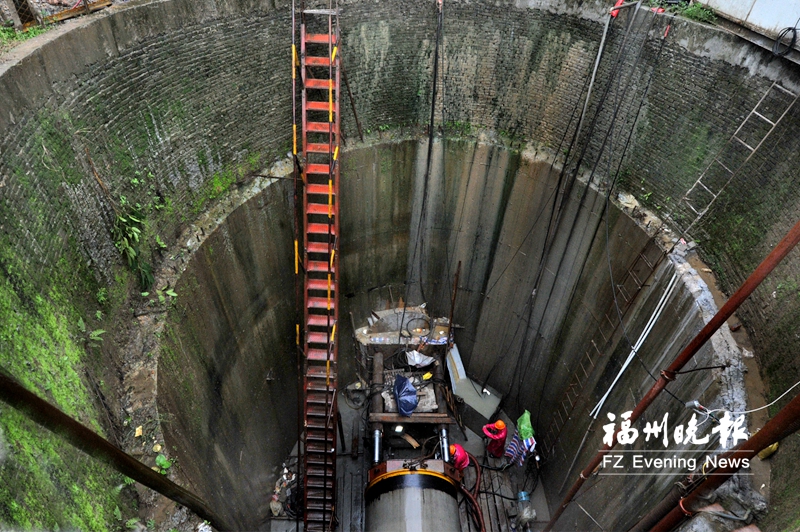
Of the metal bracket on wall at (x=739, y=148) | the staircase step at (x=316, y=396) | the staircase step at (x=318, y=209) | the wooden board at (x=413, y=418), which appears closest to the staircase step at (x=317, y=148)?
the staircase step at (x=318, y=209)

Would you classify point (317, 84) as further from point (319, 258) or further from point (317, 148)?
point (319, 258)

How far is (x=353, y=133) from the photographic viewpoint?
9266 millimetres

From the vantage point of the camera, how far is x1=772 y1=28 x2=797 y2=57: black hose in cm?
611

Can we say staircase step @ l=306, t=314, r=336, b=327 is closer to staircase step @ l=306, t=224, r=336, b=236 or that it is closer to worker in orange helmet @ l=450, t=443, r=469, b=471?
staircase step @ l=306, t=224, r=336, b=236

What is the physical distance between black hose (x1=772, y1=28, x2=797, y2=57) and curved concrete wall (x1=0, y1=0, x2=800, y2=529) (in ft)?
0.55

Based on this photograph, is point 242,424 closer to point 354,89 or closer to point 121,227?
point 121,227

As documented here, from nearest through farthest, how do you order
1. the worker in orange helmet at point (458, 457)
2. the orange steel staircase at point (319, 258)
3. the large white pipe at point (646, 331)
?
the large white pipe at point (646, 331) < the orange steel staircase at point (319, 258) < the worker in orange helmet at point (458, 457)

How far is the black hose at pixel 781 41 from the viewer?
6.11m

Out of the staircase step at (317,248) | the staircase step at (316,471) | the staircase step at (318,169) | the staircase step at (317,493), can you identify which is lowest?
the staircase step at (317,493)

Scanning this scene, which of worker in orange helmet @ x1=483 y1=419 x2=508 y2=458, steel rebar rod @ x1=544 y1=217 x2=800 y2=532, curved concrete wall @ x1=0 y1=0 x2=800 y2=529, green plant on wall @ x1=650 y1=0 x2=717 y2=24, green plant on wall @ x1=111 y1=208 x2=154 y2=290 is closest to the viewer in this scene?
steel rebar rod @ x1=544 y1=217 x2=800 y2=532

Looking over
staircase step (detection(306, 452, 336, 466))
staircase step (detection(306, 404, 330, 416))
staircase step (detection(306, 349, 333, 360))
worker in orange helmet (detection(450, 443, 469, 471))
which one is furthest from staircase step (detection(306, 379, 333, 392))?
worker in orange helmet (detection(450, 443, 469, 471))

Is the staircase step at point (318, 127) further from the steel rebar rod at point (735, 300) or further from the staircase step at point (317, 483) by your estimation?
the staircase step at point (317, 483)

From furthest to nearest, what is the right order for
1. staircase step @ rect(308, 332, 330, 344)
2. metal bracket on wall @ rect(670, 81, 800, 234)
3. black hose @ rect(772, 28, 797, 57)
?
staircase step @ rect(308, 332, 330, 344)
metal bracket on wall @ rect(670, 81, 800, 234)
black hose @ rect(772, 28, 797, 57)

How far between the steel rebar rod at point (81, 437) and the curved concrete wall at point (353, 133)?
2.44 feet
